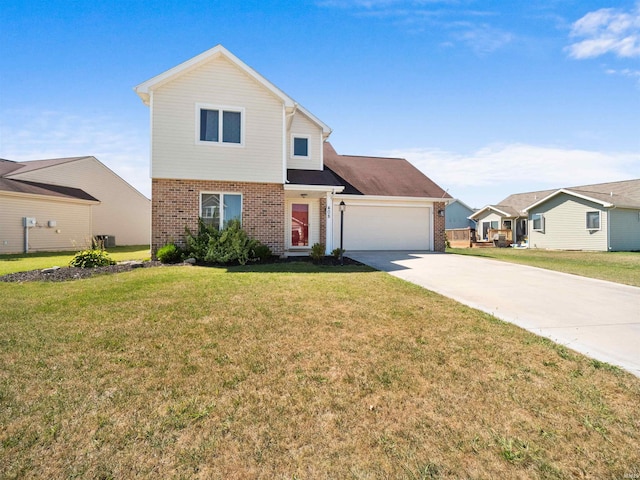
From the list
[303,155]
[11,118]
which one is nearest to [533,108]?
[303,155]

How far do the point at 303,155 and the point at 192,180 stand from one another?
5.27 meters

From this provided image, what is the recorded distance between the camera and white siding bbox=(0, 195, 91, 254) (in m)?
16.7

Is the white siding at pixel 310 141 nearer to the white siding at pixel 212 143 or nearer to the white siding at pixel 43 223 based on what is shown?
the white siding at pixel 212 143

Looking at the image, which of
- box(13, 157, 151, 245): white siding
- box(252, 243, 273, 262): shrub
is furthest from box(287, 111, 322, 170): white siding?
box(13, 157, 151, 245): white siding

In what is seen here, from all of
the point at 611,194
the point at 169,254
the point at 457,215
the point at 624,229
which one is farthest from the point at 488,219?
the point at 169,254

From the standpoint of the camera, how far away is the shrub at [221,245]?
35.9 ft

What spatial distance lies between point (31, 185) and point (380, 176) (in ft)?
65.7

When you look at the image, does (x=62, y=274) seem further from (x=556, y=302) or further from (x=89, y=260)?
(x=556, y=302)

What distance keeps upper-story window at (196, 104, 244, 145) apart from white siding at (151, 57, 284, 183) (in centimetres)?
17

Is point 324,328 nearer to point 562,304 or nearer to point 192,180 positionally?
point 562,304

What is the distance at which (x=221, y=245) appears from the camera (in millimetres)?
11102

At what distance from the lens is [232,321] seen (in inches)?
195

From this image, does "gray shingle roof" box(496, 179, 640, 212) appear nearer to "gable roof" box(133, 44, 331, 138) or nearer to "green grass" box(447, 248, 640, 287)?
"green grass" box(447, 248, 640, 287)

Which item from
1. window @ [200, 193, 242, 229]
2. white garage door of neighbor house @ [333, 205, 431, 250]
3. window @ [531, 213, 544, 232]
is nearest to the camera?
window @ [200, 193, 242, 229]
